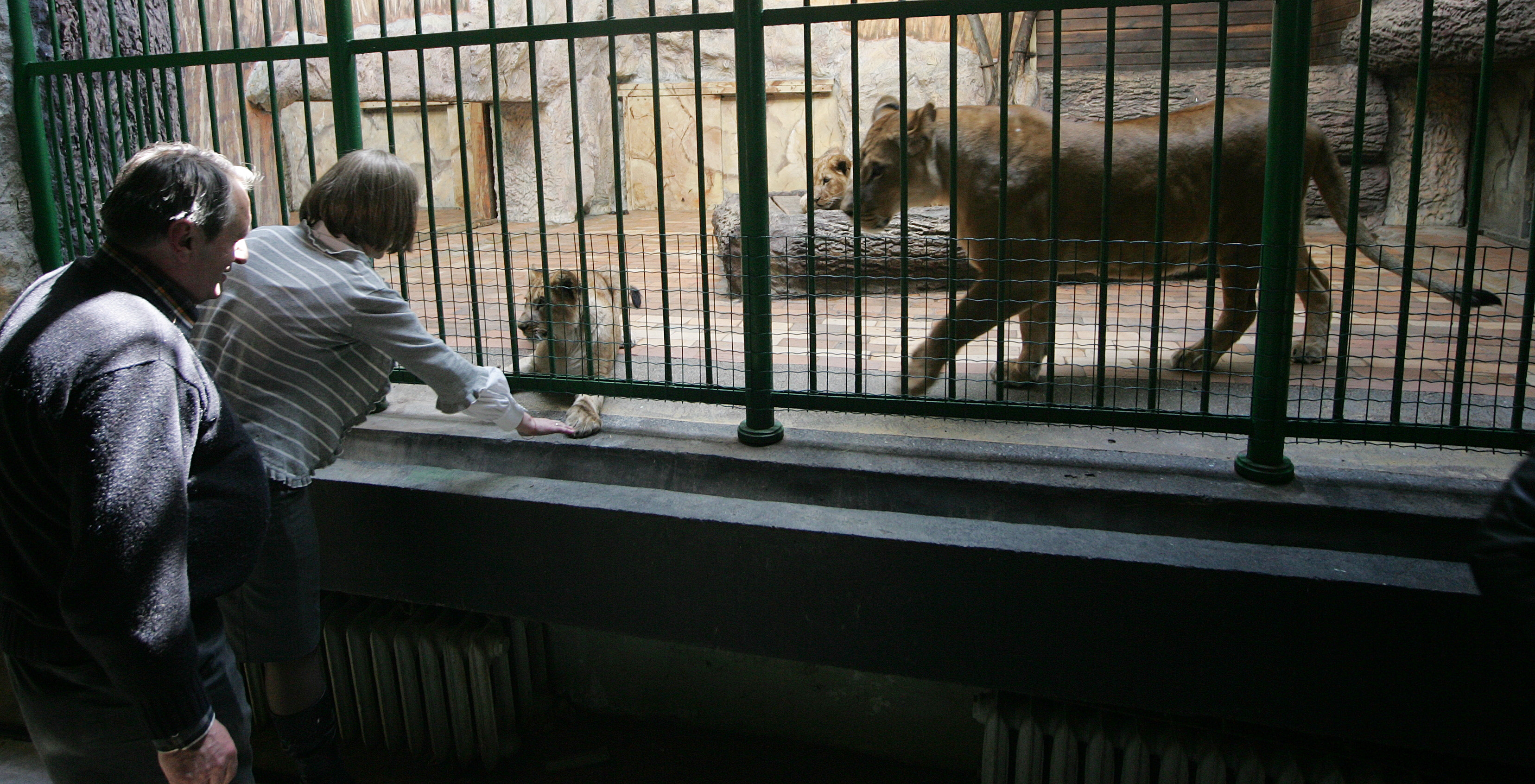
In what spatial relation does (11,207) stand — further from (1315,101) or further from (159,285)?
(1315,101)

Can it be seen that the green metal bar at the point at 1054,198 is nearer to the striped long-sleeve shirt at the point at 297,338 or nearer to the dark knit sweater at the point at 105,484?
the striped long-sleeve shirt at the point at 297,338

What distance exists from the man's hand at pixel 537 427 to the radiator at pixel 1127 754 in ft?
5.67

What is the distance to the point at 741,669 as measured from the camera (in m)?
4.26

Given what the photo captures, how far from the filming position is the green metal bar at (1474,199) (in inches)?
113

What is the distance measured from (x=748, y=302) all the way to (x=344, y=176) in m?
1.44

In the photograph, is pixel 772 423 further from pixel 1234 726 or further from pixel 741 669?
pixel 1234 726

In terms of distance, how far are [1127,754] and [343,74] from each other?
151 inches

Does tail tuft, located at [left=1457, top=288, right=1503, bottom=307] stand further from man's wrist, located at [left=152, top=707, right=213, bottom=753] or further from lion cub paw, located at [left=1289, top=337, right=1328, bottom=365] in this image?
man's wrist, located at [left=152, top=707, right=213, bottom=753]

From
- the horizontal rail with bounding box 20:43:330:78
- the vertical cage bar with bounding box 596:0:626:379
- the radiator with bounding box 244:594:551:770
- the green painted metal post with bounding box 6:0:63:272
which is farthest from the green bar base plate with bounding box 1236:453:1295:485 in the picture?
the green painted metal post with bounding box 6:0:63:272

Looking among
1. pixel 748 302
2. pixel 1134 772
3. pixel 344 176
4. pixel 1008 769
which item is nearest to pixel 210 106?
pixel 344 176

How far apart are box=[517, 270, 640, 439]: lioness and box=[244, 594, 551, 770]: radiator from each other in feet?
3.24

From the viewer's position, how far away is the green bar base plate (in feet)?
10.7

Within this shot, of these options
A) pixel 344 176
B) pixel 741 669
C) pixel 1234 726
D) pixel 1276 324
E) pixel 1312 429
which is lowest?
pixel 741 669

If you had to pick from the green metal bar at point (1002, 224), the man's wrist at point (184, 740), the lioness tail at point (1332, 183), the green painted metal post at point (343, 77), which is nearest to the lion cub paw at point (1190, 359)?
the lioness tail at point (1332, 183)
